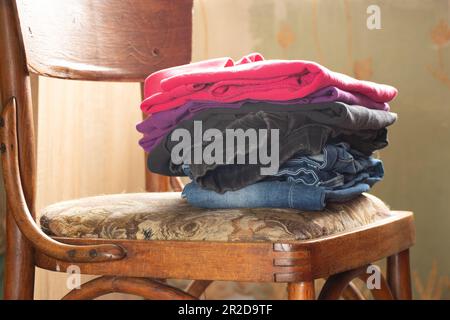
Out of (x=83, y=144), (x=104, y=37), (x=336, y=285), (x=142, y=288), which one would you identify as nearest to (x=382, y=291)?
(x=336, y=285)

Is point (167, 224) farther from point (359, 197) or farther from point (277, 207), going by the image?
point (359, 197)

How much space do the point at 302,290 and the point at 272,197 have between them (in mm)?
142

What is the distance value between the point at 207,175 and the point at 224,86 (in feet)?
0.42

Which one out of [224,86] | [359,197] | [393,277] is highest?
[224,86]

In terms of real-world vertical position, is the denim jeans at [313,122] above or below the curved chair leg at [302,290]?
above

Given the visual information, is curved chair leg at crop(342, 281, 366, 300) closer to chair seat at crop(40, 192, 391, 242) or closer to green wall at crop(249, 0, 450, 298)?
chair seat at crop(40, 192, 391, 242)

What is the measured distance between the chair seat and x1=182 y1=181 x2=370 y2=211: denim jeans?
0.02 metres

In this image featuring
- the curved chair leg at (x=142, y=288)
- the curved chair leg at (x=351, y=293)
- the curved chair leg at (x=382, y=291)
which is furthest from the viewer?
the curved chair leg at (x=351, y=293)

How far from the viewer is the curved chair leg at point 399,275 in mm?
1287

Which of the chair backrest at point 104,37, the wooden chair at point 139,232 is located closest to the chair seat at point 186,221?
the wooden chair at point 139,232

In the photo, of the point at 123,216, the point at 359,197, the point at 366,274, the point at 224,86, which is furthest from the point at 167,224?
the point at 366,274

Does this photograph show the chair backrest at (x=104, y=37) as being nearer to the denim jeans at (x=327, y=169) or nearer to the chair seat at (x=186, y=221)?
the chair seat at (x=186, y=221)

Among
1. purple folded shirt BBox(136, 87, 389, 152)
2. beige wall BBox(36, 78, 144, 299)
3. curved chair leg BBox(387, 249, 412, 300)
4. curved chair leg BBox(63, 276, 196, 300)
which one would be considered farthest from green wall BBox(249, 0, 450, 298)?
curved chair leg BBox(63, 276, 196, 300)

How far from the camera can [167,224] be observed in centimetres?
99
